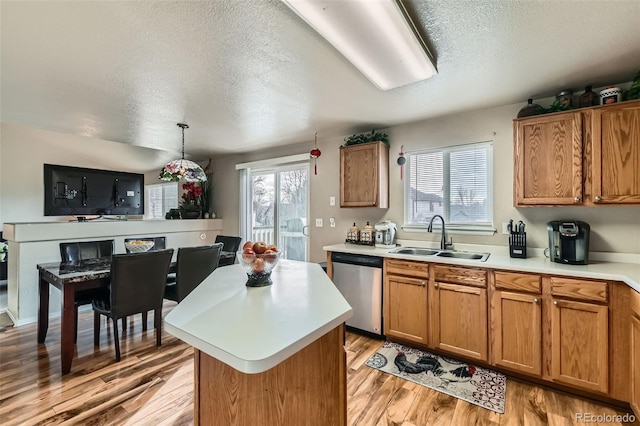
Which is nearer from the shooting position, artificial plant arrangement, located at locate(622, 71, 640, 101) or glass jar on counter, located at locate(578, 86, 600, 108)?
artificial plant arrangement, located at locate(622, 71, 640, 101)

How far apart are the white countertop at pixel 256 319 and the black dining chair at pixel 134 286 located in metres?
1.19

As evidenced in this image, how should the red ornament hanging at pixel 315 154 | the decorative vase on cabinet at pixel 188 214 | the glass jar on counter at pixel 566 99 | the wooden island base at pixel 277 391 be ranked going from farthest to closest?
the decorative vase on cabinet at pixel 188 214 < the red ornament hanging at pixel 315 154 < the glass jar on counter at pixel 566 99 < the wooden island base at pixel 277 391

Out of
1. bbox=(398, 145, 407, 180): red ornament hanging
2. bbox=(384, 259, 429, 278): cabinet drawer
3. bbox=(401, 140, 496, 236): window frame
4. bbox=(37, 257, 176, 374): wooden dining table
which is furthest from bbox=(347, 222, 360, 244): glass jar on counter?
bbox=(37, 257, 176, 374): wooden dining table

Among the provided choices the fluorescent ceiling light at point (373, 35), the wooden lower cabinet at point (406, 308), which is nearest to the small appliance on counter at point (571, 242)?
the wooden lower cabinet at point (406, 308)

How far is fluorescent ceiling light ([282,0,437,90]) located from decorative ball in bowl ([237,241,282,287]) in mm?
1177

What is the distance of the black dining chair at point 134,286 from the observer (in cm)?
233

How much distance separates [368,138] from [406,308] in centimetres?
187

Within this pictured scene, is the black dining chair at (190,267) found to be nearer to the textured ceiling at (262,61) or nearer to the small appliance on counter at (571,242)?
Result: the textured ceiling at (262,61)

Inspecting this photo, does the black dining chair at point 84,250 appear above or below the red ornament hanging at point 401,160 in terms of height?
below

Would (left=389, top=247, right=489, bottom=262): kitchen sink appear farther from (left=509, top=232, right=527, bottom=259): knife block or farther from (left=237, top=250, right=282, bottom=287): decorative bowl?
(left=237, top=250, right=282, bottom=287): decorative bowl

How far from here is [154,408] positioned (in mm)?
1851

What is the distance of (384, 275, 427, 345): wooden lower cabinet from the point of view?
2.54 m

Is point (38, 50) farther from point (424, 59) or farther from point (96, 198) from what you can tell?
point (96, 198)

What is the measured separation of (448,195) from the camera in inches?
117
